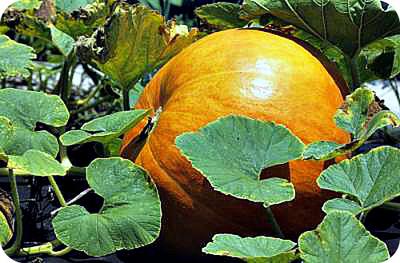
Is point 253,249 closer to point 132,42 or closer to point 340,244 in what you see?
point 340,244

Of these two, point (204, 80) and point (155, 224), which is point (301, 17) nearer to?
point (204, 80)

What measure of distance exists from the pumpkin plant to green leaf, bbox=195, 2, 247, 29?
84 mm

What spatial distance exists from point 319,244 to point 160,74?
19.9 inches

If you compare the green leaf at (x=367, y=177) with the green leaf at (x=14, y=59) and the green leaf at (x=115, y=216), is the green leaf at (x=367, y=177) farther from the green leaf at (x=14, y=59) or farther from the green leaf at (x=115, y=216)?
the green leaf at (x=14, y=59)

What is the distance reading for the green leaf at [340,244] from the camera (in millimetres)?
944

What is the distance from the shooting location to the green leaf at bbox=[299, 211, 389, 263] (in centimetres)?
94

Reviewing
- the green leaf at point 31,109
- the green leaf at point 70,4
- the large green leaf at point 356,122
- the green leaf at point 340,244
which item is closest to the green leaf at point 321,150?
the large green leaf at point 356,122

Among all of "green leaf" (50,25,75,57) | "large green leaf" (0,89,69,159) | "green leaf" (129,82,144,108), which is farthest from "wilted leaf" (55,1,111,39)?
"large green leaf" (0,89,69,159)

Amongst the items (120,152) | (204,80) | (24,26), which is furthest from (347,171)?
(24,26)

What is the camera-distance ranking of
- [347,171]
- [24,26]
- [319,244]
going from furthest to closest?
[24,26]
[347,171]
[319,244]

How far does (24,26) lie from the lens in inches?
65.4

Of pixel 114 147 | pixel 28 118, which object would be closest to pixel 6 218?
pixel 28 118

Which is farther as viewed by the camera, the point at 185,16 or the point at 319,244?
the point at 185,16

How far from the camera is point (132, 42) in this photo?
1.36m
